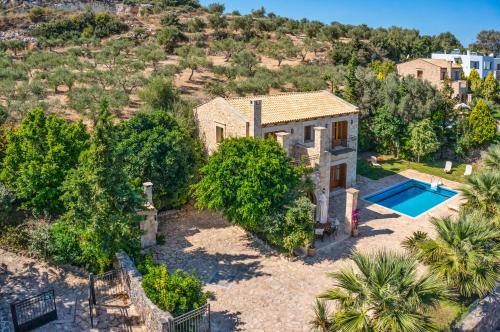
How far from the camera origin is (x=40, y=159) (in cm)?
2123

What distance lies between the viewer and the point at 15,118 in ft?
96.0

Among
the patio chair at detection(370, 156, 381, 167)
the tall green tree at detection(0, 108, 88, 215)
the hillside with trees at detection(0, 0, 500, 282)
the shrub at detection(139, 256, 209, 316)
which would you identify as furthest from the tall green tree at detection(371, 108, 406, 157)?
the shrub at detection(139, 256, 209, 316)

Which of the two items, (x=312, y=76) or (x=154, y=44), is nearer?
Result: (x=312, y=76)

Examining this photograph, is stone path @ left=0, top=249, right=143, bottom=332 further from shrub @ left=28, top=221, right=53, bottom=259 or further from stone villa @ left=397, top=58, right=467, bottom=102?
stone villa @ left=397, top=58, right=467, bottom=102

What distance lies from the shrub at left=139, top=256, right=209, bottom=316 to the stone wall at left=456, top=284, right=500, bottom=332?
940cm

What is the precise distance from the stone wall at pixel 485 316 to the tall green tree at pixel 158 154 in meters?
15.3

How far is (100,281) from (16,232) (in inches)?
208

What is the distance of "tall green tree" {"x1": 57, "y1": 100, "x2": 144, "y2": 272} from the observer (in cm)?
1625

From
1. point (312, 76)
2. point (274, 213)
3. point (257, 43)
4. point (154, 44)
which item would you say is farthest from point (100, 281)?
point (257, 43)

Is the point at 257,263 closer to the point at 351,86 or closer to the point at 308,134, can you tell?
the point at 308,134

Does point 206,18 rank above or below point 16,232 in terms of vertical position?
above

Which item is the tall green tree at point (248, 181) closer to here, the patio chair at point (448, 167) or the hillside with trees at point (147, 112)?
the hillside with trees at point (147, 112)

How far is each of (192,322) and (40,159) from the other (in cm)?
1206

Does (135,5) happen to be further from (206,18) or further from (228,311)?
(228,311)
